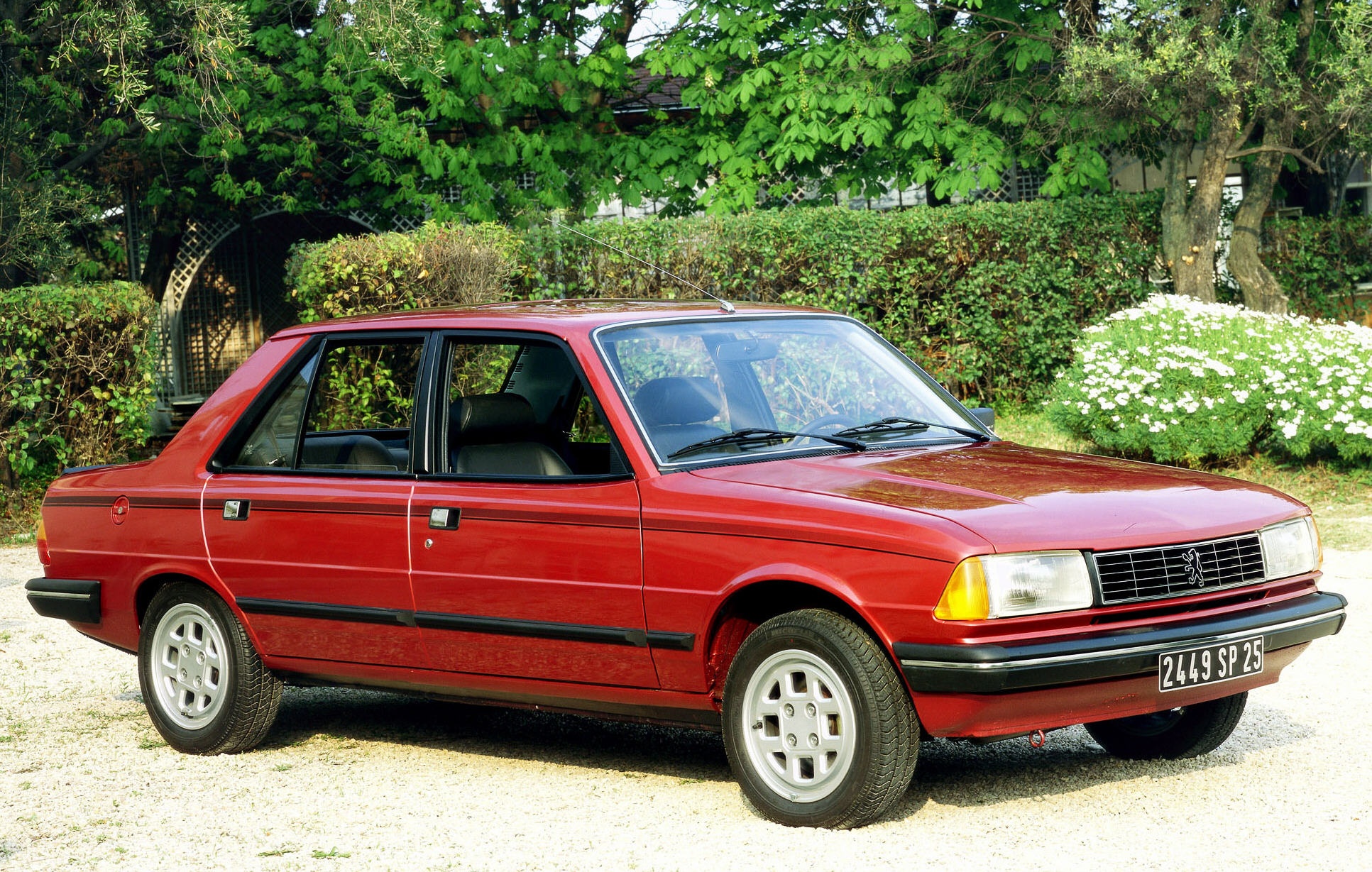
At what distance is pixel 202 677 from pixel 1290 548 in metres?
4.15

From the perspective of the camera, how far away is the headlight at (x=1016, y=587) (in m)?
4.30

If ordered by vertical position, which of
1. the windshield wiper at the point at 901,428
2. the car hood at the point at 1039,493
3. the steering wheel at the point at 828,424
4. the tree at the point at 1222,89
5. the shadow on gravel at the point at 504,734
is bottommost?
the shadow on gravel at the point at 504,734

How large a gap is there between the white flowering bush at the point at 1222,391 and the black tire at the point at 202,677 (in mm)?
8643

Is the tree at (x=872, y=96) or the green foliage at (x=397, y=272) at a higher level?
the tree at (x=872, y=96)

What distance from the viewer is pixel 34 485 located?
1412cm

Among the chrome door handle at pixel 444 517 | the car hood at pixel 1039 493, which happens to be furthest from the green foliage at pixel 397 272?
the car hood at pixel 1039 493

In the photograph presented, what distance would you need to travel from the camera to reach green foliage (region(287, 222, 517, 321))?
1353 cm

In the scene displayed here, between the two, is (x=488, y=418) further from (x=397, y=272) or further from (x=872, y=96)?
(x=872, y=96)

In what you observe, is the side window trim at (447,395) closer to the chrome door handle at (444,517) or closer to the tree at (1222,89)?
the chrome door handle at (444,517)

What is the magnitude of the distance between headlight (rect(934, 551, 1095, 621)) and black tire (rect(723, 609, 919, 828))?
33 cm

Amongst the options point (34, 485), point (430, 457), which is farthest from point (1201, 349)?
point (34, 485)

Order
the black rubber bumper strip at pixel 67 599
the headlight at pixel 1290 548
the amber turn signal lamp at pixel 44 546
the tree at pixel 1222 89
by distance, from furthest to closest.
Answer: the tree at pixel 1222 89 → the amber turn signal lamp at pixel 44 546 → the black rubber bumper strip at pixel 67 599 → the headlight at pixel 1290 548

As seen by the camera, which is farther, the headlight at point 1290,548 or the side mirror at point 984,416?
the side mirror at point 984,416

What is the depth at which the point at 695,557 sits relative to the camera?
483 centimetres
